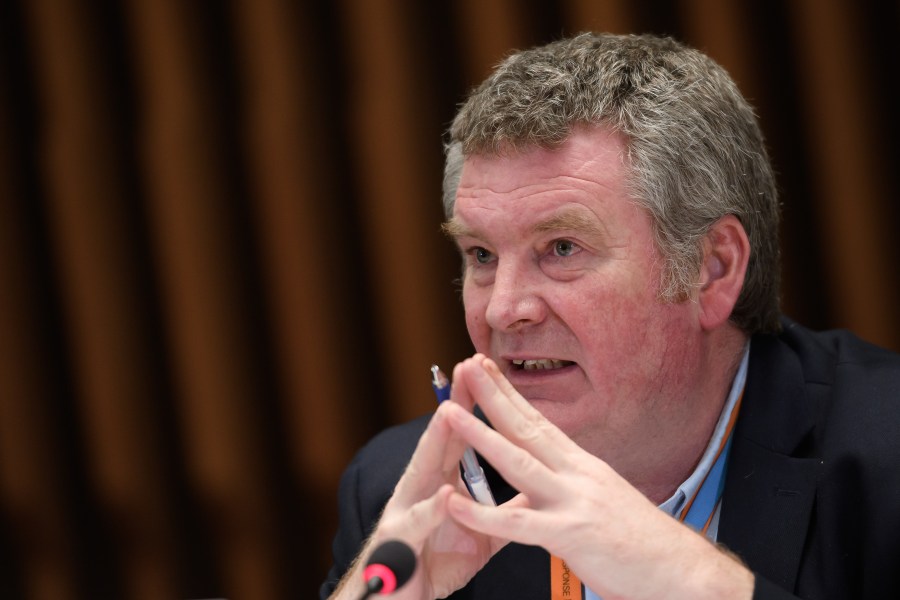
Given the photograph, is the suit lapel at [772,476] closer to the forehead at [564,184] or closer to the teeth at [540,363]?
the teeth at [540,363]

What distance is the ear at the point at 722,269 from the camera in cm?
207

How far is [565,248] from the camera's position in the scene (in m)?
1.96

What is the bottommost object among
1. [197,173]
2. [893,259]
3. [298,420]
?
[298,420]

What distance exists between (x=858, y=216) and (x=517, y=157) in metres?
1.26

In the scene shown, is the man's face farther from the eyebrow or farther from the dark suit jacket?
the dark suit jacket

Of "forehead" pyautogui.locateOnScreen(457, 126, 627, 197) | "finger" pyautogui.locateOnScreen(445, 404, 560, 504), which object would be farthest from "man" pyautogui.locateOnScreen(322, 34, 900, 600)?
"finger" pyautogui.locateOnScreen(445, 404, 560, 504)

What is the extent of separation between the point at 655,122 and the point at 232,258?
1.59m

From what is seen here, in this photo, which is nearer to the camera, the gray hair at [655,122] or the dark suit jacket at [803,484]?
the dark suit jacket at [803,484]

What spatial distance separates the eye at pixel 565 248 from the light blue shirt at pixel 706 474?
0.48 metres

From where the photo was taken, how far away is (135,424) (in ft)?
10.6

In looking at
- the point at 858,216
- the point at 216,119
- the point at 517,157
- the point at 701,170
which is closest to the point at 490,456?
the point at 517,157

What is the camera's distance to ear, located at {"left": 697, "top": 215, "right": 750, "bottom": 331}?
207 cm

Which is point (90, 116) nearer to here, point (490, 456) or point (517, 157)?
point (517, 157)

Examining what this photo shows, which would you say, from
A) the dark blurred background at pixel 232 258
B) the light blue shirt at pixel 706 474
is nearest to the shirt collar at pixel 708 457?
the light blue shirt at pixel 706 474
